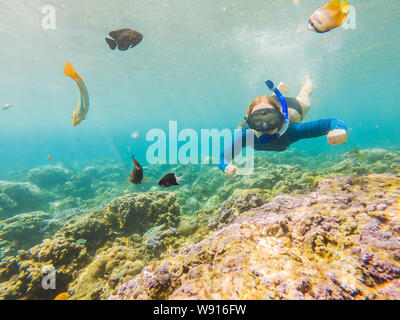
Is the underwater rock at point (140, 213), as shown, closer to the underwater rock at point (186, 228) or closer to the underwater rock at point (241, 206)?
the underwater rock at point (186, 228)

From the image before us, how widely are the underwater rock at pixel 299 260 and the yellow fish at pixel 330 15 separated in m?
2.78

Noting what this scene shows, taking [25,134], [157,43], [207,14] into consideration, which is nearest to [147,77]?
[157,43]

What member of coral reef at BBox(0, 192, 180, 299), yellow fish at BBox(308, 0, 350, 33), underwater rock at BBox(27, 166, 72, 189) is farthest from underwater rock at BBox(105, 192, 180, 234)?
underwater rock at BBox(27, 166, 72, 189)

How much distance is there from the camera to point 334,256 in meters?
1.80

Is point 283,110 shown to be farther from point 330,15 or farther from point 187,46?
point 187,46

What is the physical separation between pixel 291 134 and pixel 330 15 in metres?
1.95

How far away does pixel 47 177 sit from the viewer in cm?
1717

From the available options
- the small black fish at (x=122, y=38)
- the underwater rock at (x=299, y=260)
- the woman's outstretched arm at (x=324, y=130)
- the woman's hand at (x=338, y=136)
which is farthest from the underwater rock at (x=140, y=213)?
the woman's hand at (x=338, y=136)

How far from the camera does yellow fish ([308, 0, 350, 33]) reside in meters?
2.70

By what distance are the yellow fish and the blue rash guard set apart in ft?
4.97

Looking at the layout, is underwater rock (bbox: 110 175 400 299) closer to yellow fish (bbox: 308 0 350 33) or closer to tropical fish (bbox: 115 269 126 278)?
tropical fish (bbox: 115 269 126 278)

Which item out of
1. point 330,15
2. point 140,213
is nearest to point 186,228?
point 140,213

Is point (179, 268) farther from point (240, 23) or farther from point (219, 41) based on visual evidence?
point (219, 41)

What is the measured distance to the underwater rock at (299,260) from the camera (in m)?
1.46
